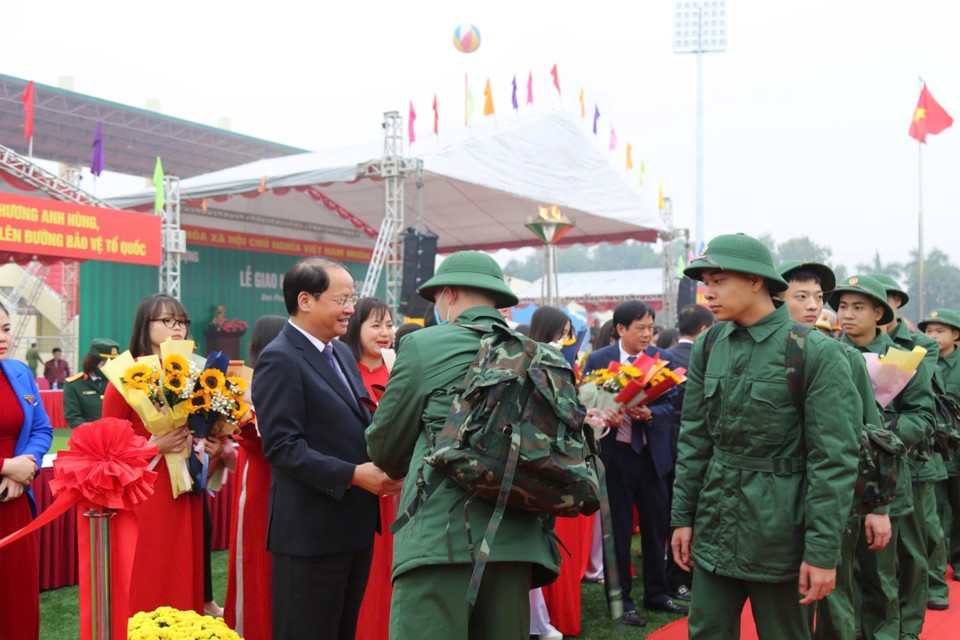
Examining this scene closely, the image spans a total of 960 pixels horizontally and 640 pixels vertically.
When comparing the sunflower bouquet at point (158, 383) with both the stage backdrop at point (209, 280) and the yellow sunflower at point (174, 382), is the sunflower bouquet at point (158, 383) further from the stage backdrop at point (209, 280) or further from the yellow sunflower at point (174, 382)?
the stage backdrop at point (209, 280)

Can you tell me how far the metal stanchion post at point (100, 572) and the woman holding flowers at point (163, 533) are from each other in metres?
0.70

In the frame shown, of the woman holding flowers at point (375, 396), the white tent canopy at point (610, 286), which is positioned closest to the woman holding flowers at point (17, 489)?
the woman holding flowers at point (375, 396)

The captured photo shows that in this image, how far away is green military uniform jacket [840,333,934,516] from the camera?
143 inches

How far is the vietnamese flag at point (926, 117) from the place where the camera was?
681 inches

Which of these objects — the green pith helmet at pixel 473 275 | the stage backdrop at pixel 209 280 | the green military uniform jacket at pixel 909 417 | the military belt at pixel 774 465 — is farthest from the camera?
the stage backdrop at pixel 209 280

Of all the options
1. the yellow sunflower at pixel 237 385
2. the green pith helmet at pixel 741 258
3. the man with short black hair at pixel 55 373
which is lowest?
the man with short black hair at pixel 55 373

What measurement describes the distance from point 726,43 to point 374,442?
35578mm

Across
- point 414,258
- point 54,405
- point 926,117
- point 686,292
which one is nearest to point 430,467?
point 414,258

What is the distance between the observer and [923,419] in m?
3.67

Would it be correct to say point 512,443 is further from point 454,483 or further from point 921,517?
point 921,517

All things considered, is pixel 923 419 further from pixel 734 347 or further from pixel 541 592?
pixel 541 592

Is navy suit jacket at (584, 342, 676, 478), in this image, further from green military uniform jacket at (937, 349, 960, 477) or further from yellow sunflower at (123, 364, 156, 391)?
yellow sunflower at (123, 364, 156, 391)

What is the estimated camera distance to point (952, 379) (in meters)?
5.43

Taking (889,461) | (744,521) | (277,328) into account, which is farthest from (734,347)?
(277,328)
